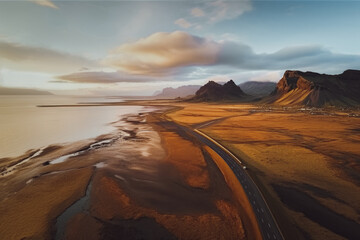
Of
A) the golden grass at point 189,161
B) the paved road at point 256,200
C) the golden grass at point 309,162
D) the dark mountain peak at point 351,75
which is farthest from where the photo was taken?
the dark mountain peak at point 351,75

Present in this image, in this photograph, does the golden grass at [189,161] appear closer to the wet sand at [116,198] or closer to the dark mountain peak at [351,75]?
the wet sand at [116,198]

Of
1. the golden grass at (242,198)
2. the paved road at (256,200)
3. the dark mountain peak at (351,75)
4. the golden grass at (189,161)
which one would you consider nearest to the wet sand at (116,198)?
the golden grass at (189,161)

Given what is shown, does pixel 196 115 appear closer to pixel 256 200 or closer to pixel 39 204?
pixel 256 200

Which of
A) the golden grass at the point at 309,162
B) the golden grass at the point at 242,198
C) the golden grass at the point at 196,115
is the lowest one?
the golden grass at the point at 242,198

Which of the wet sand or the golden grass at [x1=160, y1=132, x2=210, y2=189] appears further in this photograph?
the golden grass at [x1=160, y1=132, x2=210, y2=189]

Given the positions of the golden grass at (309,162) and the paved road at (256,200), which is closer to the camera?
the paved road at (256,200)

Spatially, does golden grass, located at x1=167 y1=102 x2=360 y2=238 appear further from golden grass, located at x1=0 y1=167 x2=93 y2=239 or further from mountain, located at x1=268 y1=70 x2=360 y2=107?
mountain, located at x1=268 y1=70 x2=360 y2=107

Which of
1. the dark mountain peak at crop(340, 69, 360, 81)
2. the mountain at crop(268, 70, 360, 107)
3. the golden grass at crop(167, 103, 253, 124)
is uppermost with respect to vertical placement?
the dark mountain peak at crop(340, 69, 360, 81)

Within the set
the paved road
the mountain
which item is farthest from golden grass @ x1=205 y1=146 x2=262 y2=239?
the mountain

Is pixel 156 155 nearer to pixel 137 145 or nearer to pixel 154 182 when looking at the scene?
pixel 137 145
